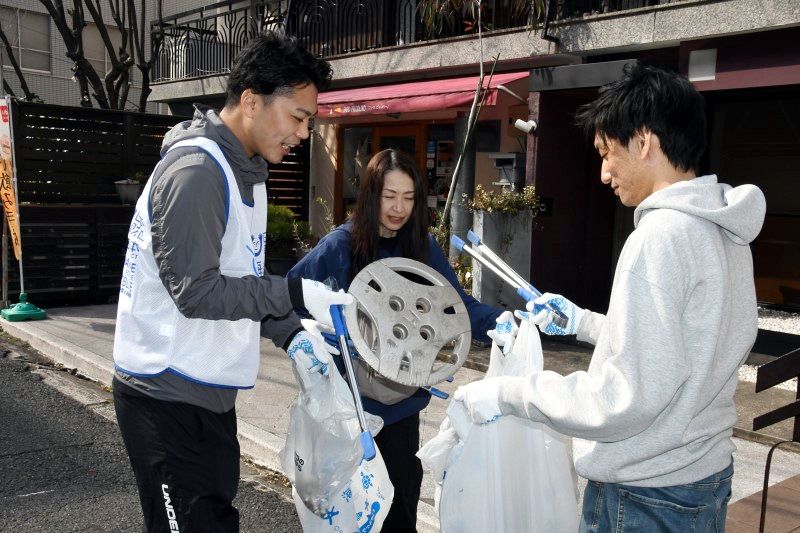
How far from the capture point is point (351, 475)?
7.60 feet

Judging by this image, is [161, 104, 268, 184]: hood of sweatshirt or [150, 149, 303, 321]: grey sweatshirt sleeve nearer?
[150, 149, 303, 321]: grey sweatshirt sleeve

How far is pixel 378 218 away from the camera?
2.88 metres

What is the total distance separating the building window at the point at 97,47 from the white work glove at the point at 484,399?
21558 mm

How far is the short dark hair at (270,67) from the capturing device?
216 cm

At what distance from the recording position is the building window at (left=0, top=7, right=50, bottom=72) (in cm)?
2006

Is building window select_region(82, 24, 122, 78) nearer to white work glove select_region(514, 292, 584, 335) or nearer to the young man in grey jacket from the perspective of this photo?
the young man in grey jacket

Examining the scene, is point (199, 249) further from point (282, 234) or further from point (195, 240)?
point (282, 234)

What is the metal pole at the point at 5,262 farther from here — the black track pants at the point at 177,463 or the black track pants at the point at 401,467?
the black track pants at the point at 177,463

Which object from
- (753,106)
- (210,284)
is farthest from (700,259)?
(753,106)

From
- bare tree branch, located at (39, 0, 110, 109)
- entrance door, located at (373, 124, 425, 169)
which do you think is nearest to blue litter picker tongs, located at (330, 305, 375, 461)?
entrance door, located at (373, 124, 425, 169)

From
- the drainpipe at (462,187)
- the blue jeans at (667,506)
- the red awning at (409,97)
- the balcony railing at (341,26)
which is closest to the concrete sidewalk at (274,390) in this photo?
the blue jeans at (667,506)

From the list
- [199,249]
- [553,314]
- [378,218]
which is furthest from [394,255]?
[199,249]

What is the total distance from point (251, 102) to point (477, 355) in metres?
5.00

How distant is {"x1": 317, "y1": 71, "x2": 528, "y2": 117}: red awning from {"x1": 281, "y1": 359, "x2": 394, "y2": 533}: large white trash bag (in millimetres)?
6008
